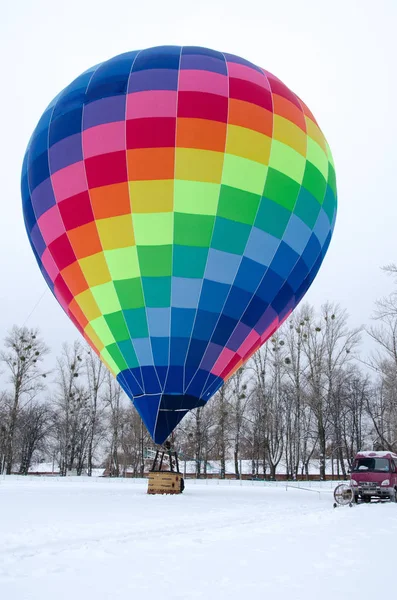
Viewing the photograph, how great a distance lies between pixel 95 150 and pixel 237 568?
1064 cm

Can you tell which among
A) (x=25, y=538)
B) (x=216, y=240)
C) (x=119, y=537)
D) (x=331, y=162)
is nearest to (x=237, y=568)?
(x=119, y=537)

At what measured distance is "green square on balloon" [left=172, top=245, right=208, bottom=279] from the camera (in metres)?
13.1

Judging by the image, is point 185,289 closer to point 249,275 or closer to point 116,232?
point 249,275

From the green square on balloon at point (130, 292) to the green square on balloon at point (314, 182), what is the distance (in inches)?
202

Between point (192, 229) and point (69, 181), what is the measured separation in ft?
11.0

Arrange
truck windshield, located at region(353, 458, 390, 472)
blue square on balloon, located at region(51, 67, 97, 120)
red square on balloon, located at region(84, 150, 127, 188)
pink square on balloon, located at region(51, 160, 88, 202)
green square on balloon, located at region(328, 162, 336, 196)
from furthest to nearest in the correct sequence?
1. green square on balloon, located at region(328, 162, 336, 196)
2. truck windshield, located at region(353, 458, 390, 472)
3. blue square on balloon, located at region(51, 67, 97, 120)
4. pink square on balloon, located at region(51, 160, 88, 202)
5. red square on balloon, located at region(84, 150, 127, 188)

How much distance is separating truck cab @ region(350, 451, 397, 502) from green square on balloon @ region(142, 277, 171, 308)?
7.10m

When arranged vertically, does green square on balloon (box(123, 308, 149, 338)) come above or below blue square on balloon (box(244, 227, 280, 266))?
below

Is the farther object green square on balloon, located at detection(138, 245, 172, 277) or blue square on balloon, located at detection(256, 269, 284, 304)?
blue square on balloon, located at detection(256, 269, 284, 304)

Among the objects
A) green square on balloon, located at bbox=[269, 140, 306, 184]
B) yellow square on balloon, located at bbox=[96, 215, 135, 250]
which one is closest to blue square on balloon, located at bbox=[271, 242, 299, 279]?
green square on balloon, located at bbox=[269, 140, 306, 184]

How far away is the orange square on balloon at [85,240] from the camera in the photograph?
13.4 meters

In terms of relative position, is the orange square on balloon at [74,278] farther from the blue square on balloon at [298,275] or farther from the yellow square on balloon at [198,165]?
the blue square on balloon at [298,275]

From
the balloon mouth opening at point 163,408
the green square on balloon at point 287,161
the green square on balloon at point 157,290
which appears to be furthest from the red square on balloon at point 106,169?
the balloon mouth opening at point 163,408

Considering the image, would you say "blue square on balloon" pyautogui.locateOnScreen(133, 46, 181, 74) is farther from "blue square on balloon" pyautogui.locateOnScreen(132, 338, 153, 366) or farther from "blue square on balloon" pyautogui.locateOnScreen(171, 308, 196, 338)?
"blue square on balloon" pyautogui.locateOnScreen(132, 338, 153, 366)
